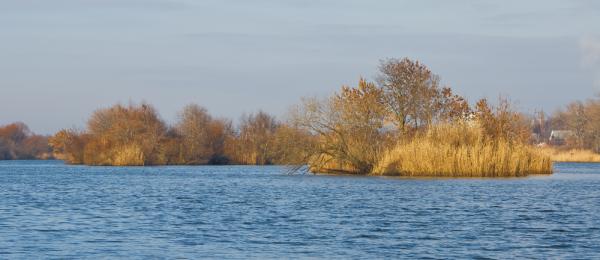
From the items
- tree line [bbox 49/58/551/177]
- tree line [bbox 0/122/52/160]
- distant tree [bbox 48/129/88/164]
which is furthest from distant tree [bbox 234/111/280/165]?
tree line [bbox 0/122/52/160]

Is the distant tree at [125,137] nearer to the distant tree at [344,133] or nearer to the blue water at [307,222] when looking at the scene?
the distant tree at [344,133]

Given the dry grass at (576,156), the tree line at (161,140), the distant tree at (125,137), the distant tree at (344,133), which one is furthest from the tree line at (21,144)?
the distant tree at (344,133)

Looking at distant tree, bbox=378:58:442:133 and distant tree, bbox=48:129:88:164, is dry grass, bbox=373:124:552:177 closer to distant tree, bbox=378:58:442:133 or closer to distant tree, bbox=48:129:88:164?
distant tree, bbox=378:58:442:133

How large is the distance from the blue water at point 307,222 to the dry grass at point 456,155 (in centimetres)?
563

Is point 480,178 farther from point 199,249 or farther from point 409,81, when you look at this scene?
point 199,249

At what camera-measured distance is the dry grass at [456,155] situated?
44625 mm

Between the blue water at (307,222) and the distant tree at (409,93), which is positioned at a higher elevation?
the distant tree at (409,93)

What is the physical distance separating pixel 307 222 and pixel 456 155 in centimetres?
2224

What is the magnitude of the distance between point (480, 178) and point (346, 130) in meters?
8.32

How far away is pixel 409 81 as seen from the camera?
57.8m

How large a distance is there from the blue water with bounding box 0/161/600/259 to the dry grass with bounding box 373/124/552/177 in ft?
18.5

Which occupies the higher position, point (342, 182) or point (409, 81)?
point (409, 81)

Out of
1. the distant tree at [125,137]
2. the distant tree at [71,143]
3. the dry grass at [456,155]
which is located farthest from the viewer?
the distant tree at [71,143]

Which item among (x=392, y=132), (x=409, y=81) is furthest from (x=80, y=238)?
(x=409, y=81)
